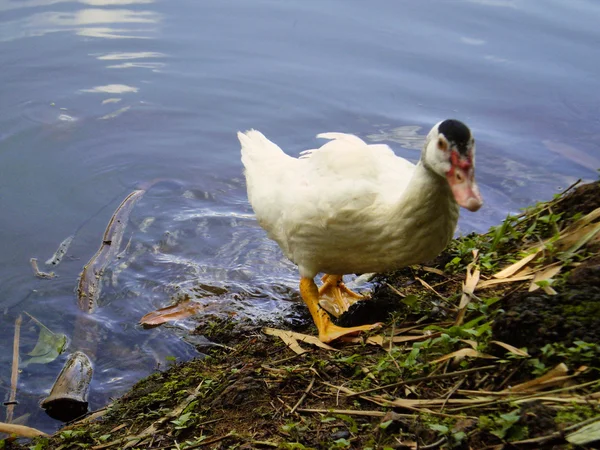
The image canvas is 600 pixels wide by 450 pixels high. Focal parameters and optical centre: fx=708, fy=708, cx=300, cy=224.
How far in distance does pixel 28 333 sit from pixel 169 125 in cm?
334

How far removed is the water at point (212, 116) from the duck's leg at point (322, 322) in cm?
59

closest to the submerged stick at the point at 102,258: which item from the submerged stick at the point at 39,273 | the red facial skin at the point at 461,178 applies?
the submerged stick at the point at 39,273

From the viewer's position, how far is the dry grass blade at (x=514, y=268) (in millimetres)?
3635

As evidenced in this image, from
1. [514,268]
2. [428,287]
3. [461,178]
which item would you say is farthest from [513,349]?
[428,287]

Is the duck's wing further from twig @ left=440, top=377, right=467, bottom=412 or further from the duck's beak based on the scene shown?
twig @ left=440, top=377, right=467, bottom=412

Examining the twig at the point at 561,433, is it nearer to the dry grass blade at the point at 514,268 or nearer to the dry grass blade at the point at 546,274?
the dry grass blade at the point at 546,274

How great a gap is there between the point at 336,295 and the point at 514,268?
1.43 meters

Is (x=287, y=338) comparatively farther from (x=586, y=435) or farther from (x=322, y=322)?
(x=586, y=435)

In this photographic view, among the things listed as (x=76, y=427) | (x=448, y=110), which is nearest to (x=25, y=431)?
(x=76, y=427)

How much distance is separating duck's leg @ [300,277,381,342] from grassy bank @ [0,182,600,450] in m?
0.08

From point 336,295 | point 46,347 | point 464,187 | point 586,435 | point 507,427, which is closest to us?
point 586,435

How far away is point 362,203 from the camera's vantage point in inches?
145

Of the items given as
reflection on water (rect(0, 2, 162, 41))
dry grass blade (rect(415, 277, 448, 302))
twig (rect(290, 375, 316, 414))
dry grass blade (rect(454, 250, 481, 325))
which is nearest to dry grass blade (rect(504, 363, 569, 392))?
dry grass blade (rect(454, 250, 481, 325))

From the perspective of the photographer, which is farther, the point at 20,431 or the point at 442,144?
the point at 20,431
